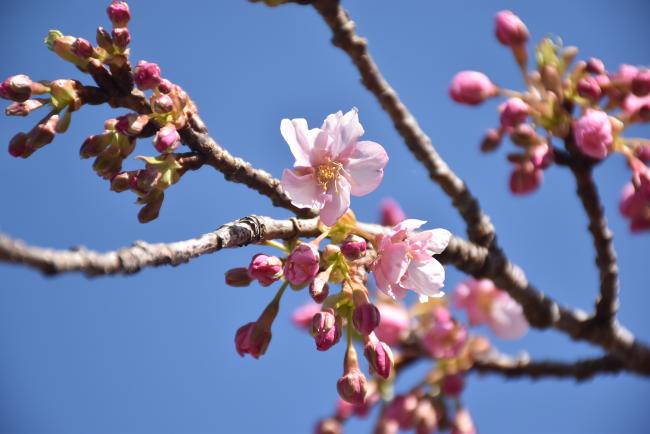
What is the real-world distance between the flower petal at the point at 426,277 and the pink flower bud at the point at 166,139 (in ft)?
2.95

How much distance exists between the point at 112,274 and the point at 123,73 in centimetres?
109

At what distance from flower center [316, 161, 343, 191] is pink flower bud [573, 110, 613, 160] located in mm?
1089

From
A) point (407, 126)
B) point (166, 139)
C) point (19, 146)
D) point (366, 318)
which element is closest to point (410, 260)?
point (366, 318)

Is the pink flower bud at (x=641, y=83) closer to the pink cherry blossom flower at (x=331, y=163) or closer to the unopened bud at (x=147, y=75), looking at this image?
the pink cherry blossom flower at (x=331, y=163)

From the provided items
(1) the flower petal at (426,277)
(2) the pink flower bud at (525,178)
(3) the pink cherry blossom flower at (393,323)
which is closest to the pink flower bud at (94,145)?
(1) the flower petal at (426,277)

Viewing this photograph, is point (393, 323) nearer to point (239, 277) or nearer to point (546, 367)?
point (546, 367)

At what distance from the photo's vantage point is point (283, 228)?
2.01 m

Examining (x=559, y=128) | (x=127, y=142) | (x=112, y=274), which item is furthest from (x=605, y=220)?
(x=112, y=274)

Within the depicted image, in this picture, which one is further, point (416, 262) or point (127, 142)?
point (416, 262)

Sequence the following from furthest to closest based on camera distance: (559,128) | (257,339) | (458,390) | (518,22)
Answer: (458,390) → (518,22) → (559,128) → (257,339)

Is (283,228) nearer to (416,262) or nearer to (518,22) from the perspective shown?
(416,262)

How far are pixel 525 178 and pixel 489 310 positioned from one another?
4.49ft

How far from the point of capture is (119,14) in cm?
205

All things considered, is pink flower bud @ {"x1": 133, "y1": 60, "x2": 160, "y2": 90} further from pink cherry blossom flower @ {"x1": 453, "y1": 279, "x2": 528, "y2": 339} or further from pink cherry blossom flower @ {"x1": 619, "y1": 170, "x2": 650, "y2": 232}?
pink cherry blossom flower @ {"x1": 453, "y1": 279, "x2": 528, "y2": 339}
